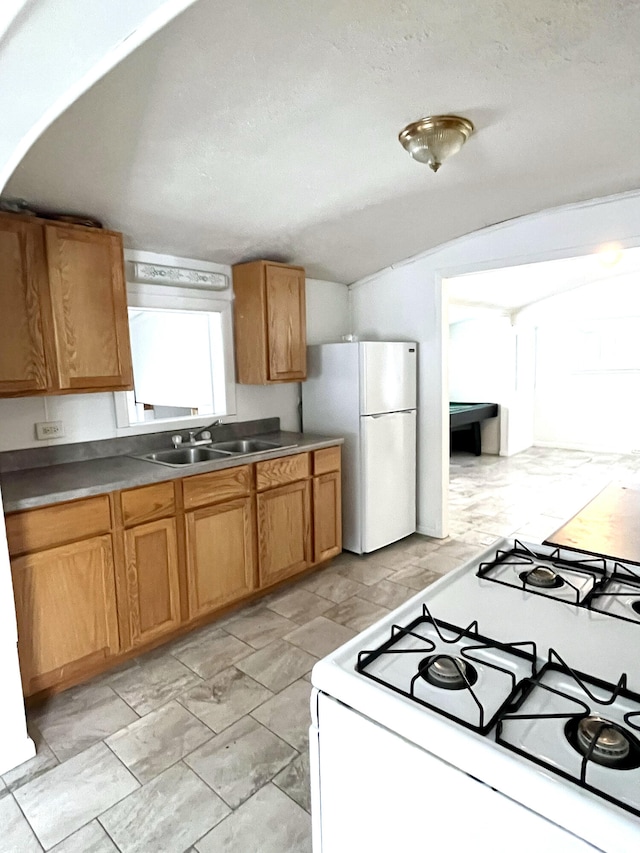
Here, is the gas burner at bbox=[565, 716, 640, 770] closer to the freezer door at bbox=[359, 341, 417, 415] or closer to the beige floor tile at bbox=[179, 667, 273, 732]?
the beige floor tile at bbox=[179, 667, 273, 732]

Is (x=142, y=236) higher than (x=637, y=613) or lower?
higher

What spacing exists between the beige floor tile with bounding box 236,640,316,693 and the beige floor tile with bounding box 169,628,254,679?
75mm

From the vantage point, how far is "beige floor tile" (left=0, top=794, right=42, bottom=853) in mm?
1571

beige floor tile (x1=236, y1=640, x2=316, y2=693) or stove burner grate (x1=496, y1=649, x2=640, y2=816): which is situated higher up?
stove burner grate (x1=496, y1=649, x2=640, y2=816)

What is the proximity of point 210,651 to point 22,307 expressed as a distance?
183 centimetres

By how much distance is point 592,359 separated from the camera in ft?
24.1

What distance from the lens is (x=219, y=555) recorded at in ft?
9.22

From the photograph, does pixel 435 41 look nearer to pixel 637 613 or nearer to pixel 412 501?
pixel 637 613

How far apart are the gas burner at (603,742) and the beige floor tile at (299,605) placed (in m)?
2.24

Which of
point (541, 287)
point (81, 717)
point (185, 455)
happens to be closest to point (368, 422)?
point (185, 455)

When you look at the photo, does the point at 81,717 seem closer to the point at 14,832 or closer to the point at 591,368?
the point at 14,832

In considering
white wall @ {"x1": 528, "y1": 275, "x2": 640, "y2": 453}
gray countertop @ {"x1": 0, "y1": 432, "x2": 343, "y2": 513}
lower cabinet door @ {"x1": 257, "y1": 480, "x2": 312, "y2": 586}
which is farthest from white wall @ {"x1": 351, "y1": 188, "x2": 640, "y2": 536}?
white wall @ {"x1": 528, "y1": 275, "x2": 640, "y2": 453}

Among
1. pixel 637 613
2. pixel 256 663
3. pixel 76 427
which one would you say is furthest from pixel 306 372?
pixel 637 613

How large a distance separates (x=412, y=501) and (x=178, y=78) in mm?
3172
